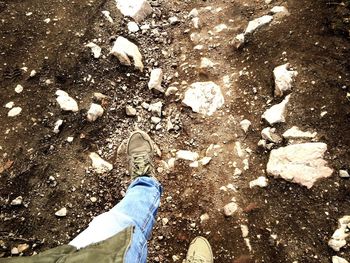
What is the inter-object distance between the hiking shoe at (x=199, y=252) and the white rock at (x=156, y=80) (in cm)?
177

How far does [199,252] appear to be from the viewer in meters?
2.65

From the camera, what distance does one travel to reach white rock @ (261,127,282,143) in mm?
2977

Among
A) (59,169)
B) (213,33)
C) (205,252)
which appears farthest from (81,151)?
(213,33)

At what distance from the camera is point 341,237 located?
7.88ft

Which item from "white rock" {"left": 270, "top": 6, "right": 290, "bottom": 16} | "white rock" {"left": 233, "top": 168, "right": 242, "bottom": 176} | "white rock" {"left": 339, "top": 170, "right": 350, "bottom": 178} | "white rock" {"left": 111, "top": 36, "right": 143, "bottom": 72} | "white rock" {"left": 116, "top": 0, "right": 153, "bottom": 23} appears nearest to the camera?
"white rock" {"left": 339, "top": 170, "right": 350, "bottom": 178}

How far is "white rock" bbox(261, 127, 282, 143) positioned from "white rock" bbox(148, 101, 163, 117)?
1160 millimetres

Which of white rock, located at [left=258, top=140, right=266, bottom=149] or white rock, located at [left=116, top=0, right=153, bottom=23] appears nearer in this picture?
white rock, located at [left=258, top=140, right=266, bottom=149]

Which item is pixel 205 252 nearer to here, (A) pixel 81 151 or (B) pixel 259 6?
(A) pixel 81 151

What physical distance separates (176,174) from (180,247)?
71 cm

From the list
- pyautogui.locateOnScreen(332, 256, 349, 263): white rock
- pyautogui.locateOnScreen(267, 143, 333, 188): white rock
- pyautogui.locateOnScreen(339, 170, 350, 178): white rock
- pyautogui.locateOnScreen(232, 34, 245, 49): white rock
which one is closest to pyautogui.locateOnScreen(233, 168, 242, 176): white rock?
pyautogui.locateOnScreen(267, 143, 333, 188): white rock

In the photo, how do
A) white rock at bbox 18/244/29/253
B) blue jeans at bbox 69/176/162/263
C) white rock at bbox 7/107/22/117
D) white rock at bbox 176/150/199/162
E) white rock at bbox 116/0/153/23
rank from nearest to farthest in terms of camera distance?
blue jeans at bbox 69/176/162/263 < white rock at bbox 18/244/29/253 < white rock at bbox 176/150/199/162 < white rock at bbox 7/107/22/117 < white rock at bbox 116/0/153/23

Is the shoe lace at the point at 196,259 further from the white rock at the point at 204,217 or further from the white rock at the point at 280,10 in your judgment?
the white rock at the point at 280,10

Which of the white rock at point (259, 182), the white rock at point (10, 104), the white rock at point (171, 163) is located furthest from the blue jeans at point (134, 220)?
the white rock at point (10, 104)

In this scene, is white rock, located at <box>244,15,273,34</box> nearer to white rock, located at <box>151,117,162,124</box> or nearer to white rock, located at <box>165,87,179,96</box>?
white rock, located at <box>165,87,179,96</box>
